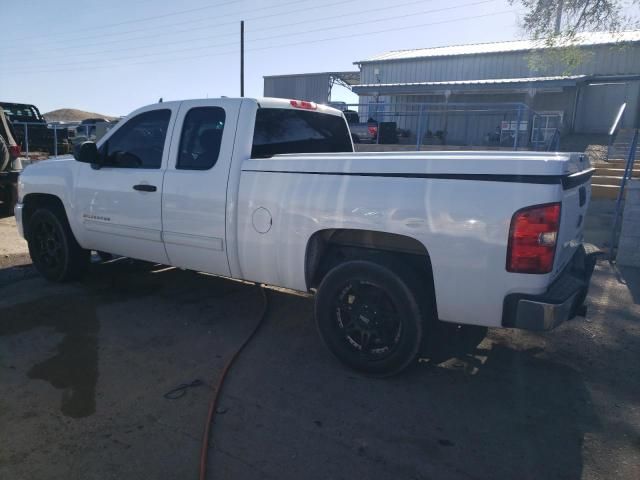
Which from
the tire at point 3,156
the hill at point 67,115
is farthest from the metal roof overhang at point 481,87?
the hill at point 67,115

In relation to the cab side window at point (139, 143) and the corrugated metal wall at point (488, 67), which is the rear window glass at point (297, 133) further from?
the corrugated metal wall at point (488, 67)

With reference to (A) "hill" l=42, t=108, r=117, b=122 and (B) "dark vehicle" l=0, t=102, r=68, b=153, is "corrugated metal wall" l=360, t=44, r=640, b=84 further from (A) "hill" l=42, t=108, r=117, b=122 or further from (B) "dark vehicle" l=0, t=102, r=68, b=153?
(A) "hill" l=42, t=108, r=117, b=122

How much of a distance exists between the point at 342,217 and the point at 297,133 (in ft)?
5.42

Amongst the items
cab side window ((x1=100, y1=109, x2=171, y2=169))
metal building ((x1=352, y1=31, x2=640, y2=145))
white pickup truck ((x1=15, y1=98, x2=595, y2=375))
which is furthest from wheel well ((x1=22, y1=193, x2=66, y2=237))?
metal building ((x1=352, y1=31, x2=640, y2=145))

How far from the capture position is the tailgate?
3120 millimetres

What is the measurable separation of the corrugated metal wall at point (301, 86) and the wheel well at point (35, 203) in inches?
1063

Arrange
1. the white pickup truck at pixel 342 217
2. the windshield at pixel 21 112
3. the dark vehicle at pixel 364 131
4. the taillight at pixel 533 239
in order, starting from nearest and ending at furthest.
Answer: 1. the taillight at pixel 533 239
2. the white pickup truck at pixel 342 217
3. the dark vehicle at pixel 364 131
4. the windshield at pixel 21 112

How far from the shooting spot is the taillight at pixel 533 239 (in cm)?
291

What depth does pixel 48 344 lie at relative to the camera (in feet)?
13.7

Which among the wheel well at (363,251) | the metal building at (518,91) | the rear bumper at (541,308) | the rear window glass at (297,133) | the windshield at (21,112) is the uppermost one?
the metal building at (518,91)

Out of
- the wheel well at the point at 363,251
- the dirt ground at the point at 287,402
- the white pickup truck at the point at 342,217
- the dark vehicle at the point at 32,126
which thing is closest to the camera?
the dirt ground at the point at 287,402

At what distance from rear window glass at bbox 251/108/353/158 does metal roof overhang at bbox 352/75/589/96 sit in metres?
16.5

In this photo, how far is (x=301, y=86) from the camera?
33562 millimetres

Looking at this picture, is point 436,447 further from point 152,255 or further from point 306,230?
point 152,255
